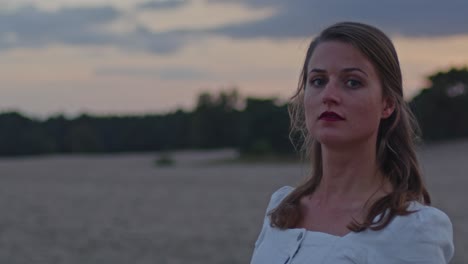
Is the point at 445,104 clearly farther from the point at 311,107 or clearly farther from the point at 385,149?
the point at 311,107

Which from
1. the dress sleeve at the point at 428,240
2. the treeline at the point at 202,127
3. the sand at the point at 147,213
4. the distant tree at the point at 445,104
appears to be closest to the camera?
the dress sleeve at the point at 428,240

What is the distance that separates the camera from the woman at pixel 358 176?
169cm

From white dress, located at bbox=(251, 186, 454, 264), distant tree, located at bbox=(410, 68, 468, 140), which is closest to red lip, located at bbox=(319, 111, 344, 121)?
white dress, located at bbox=(251, 186, 454, 264)

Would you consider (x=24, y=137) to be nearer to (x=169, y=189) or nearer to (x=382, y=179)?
(x=169, y=189)

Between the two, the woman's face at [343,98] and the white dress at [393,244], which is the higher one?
the woman's face at [343,98]

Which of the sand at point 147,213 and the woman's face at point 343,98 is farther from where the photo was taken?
the sand at point 147,213

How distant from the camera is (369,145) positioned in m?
1.88

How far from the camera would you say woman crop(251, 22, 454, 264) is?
5.53 feet

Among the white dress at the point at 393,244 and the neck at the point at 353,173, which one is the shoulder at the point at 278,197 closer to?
the neck at the point at 353,173

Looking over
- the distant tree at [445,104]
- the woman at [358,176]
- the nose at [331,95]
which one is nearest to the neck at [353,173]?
the woman at [358,176]

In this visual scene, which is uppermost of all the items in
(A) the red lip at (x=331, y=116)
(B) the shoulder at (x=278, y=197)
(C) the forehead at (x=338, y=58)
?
(C) the forehead at (x=338, y=58)

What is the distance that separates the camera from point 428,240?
5.48ft

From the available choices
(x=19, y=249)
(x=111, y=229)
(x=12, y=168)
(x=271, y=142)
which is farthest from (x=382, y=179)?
(x=271, y=142)

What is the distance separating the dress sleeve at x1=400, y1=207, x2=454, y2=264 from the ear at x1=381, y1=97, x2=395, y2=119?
0.91 feet
